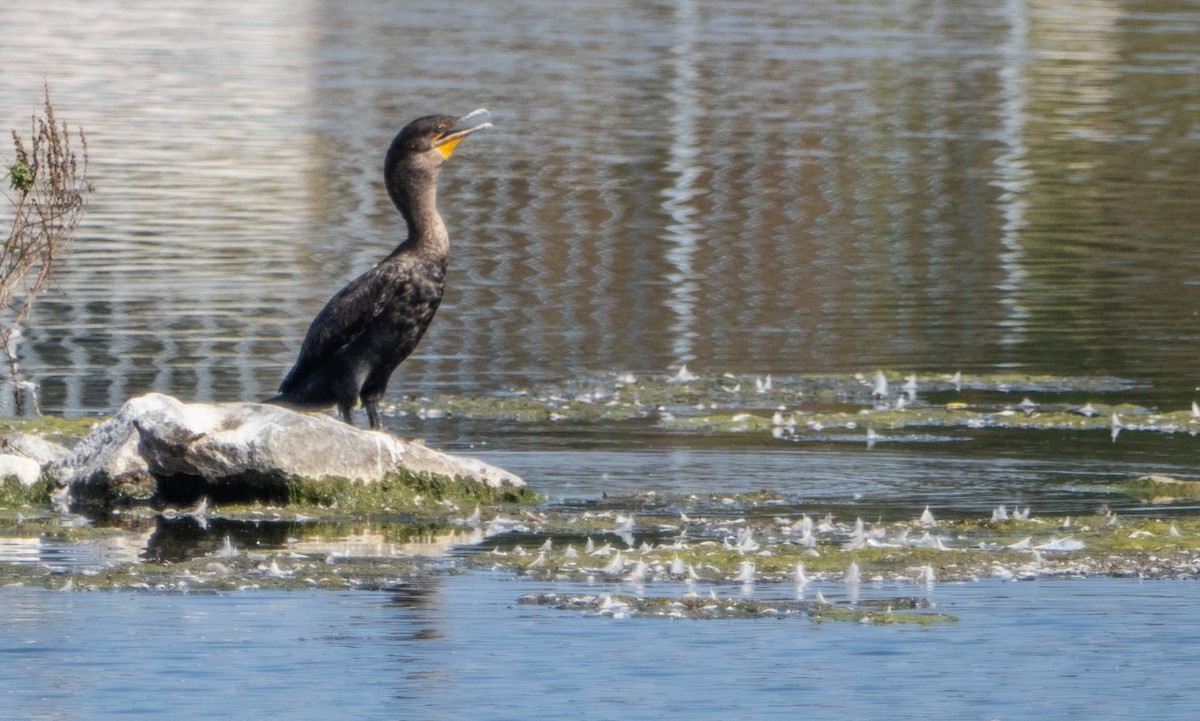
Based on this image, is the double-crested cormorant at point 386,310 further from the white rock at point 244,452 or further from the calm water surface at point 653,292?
the calm water surface at point 653,292

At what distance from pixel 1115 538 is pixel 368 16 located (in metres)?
68.9

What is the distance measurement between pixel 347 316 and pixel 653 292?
9.31m

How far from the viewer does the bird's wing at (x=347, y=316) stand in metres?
11.5

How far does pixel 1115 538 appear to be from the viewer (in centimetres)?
971

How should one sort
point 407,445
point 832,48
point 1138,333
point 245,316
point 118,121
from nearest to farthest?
point 407,445, point 1138,333, point 245,316, point 118,121, point 832,48

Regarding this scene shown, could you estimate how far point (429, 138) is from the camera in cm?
1209

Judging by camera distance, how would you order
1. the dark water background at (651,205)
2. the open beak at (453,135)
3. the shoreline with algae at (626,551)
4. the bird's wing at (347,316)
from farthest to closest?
the dark water background at (651,205), the open beak at (453,135), the bird's wing at (347,316), the shoreline with algae at (626,551)

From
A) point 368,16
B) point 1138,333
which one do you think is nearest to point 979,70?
point 368,16

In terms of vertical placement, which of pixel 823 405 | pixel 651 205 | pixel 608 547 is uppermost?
pixel 608 547

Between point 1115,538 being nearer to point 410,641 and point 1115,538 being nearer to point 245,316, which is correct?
point 410,641

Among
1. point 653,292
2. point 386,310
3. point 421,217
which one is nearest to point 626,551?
point 386,310

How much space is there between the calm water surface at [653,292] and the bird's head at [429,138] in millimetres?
1525

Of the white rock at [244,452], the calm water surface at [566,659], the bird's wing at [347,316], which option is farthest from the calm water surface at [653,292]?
the bird's wing at [347,316]

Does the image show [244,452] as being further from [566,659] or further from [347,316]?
[566,659]
